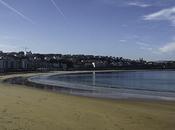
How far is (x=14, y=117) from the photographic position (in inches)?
542

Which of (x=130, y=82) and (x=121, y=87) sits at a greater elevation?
(x=121, y=87)

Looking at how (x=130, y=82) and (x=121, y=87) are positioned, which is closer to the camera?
(x=121, y=87)

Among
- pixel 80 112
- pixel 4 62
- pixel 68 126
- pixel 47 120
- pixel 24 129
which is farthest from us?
pixel 4 62

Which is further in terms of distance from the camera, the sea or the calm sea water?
the calm sea water

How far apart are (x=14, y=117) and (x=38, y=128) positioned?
2352mm

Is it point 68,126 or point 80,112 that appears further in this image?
point 80,112

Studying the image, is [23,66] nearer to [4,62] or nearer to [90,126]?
[4,62]

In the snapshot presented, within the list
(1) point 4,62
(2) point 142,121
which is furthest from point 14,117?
(1) point 4,62

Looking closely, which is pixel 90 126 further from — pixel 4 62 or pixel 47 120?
pixel 4 62

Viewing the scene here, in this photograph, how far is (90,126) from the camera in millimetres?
12516

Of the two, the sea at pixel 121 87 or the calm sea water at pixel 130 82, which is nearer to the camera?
the sea at pixel 121 87

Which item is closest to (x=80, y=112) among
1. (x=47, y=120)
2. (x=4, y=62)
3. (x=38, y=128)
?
(x=47, y=120)

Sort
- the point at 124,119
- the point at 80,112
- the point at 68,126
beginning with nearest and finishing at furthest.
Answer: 1. the point at 68,126
2. the point at 124,119
3. the point at 80,112

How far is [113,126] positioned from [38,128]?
257 centimetres
